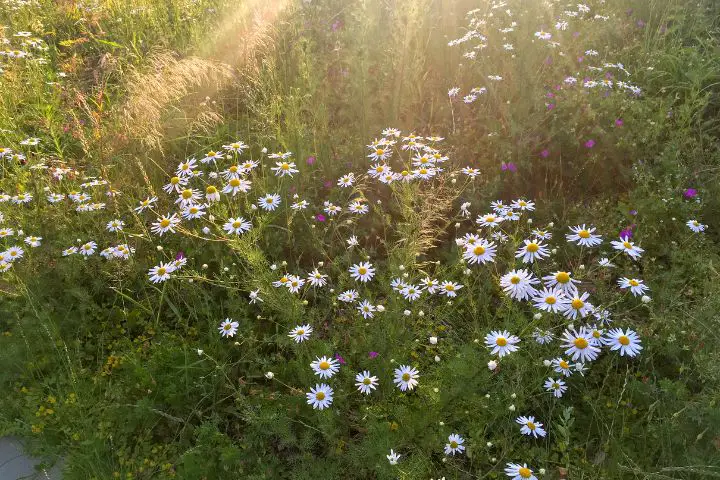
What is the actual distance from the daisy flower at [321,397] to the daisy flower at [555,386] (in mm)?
872

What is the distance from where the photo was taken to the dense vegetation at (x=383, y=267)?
6.46 feet

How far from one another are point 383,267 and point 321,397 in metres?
Result: 1.05

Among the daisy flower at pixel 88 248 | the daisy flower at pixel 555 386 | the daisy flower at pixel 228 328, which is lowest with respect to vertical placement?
the daisy flower at pixel 555 386

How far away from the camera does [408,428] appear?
1.96 m

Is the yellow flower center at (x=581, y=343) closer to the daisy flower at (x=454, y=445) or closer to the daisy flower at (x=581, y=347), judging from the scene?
the daisy flower at (x=581, y=347)

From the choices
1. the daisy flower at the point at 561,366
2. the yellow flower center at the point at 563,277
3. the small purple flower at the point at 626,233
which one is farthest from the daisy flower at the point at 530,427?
the small purple flower at the point at 626,233

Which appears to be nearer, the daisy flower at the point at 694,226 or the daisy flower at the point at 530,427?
the daisy flower at the point at 530,427

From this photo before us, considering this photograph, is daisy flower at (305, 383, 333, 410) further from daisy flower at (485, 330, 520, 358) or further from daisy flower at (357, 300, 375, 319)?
daisy flower at (485, 330, 520, 358)

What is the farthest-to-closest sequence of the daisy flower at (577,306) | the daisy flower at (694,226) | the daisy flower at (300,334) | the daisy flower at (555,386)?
the daisy flower at (694,226)
the daisy flower at (300,334)
the daisy flower at (555,386)
the daisy flower at (577,306)

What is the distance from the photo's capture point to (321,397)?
194 centimetres

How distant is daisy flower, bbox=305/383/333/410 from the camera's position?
1912mm

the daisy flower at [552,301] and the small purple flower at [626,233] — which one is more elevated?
the daisy flower at [552,301]

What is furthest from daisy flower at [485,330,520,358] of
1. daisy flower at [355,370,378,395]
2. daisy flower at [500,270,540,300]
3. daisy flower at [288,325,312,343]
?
daisy flower at [288,325,312,343]

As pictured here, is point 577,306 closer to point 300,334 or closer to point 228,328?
point 300,334
